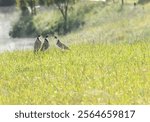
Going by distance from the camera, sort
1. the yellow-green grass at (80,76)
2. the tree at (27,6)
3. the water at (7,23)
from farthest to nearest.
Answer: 1. the tree at (27,6)
2. the water at (7,23)
3. the yellow-green grass at (80,76)

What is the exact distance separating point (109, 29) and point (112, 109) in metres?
12.6

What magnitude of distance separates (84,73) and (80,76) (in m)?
0.32

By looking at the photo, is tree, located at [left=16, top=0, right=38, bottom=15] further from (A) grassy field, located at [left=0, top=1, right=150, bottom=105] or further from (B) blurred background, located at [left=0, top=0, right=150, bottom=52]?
(A) grassy field, located at [left=0, top=1, right=150, bottom=105]

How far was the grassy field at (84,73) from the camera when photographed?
15602mm

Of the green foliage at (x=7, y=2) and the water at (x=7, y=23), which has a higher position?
the green foliage at (x=7, y=2)

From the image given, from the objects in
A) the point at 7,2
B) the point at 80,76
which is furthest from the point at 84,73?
the point at 7,2

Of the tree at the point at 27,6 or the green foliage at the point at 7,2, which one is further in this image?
the green foliage at the point at 7,2

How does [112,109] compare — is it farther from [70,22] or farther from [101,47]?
[70,22]

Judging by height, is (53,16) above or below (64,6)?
below

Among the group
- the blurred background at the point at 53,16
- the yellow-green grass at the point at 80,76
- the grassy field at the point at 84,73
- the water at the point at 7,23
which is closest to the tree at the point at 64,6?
the blurred background at the point at 53,16

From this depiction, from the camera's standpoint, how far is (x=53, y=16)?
32969 millimetres

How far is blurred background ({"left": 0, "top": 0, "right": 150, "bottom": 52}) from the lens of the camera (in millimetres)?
30375

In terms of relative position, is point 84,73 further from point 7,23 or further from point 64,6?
point 7,23

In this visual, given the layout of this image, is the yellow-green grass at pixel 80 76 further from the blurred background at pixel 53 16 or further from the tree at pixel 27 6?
the tree at pixel 27 6
